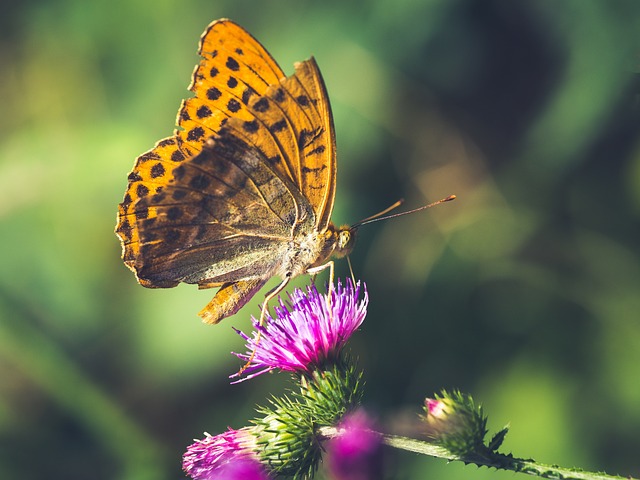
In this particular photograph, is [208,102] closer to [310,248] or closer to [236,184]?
[236,184]

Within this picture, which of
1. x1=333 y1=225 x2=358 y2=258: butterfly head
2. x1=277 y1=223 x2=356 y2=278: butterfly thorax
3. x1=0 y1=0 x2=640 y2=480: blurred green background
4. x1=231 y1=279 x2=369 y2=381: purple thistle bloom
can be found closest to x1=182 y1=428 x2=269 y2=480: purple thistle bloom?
x1=231 y1=279 x2=369 y2=381: purple thistle bloom

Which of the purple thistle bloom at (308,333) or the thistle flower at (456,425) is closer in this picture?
the thistle flower at (456,425)

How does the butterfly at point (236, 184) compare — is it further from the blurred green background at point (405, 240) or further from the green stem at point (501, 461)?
the blurred green background at point (405, 240)

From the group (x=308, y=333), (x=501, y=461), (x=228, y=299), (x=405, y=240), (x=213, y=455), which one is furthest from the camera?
(x=405, y=240)

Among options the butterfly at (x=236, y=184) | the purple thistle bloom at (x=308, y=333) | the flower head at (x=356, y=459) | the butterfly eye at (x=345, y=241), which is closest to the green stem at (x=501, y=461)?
the flower head at (x=356, y=459)

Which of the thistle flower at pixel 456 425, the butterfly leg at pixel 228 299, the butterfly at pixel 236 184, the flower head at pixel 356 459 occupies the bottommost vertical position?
the flower head at pixel 356 459

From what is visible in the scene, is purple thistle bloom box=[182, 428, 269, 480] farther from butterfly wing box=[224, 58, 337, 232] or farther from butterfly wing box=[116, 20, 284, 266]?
butterfly wing box=[224, 58, 337, 232]

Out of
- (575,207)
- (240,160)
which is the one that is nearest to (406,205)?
(575,207)

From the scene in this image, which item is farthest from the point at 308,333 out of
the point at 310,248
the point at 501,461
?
the point at 501,461
